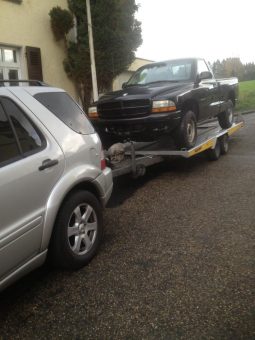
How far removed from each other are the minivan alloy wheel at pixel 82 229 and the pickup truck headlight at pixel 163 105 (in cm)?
308

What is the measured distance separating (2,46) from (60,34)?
8.28 ft

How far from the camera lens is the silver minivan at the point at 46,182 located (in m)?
2.89

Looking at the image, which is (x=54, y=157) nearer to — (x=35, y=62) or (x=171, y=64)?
(x=171, y=64)

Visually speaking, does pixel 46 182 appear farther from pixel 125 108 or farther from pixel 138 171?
pixel 125 108

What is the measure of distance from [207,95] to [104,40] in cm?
751

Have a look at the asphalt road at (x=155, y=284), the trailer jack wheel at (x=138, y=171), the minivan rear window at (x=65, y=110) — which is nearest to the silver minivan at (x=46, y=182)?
the minivan rear window at (x=65, y=110)

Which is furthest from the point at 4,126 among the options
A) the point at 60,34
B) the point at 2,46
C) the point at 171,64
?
the point at 60,34

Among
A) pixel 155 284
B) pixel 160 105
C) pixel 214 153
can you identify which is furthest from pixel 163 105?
pixel 155 284

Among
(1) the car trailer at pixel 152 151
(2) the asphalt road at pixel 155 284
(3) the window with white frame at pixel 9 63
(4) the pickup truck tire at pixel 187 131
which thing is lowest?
(2) the asphalt road at pixel 155 284

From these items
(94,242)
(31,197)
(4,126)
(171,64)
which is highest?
(171,64)

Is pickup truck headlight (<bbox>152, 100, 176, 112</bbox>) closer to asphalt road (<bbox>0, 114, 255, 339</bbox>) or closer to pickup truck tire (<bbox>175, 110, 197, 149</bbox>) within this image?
pickup truck tire (<bbox>175, 110, 197, 149</bbox>)

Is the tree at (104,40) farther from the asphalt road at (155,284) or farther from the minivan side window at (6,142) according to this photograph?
the minivan side window at (6,142)

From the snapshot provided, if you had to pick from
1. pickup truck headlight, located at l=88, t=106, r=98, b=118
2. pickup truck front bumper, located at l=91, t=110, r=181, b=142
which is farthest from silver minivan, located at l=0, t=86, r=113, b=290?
pickup truck headlight, located at l=88, t=106, r=98, b=118

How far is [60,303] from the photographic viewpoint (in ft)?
10.5
